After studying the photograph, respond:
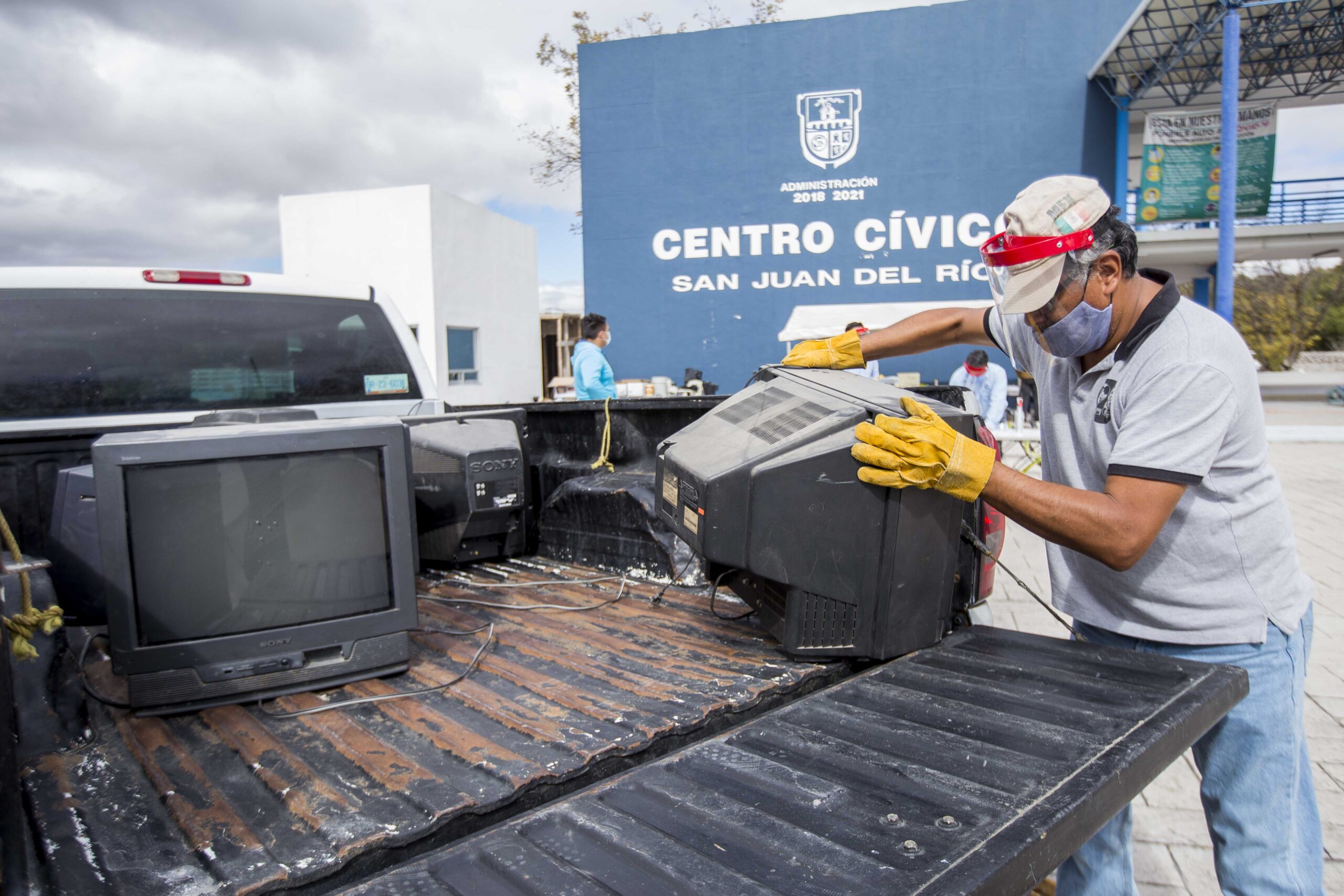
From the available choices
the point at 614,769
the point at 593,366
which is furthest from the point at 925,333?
the point at 593,366

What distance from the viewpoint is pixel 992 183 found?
52.0ft

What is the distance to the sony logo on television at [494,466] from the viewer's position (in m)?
3.28

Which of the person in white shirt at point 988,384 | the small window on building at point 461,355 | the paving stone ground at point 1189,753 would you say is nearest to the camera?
the paving stone ground at point 1189,753

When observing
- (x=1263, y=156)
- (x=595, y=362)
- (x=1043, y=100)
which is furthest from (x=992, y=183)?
(x=595, y=362)

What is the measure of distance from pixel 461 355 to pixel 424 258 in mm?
2540

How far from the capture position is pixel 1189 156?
16.6 m

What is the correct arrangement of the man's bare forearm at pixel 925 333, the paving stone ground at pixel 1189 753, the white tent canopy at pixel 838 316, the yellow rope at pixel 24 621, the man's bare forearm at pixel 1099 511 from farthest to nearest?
the white tent canopy at pixel 838 316, the paving stone ground at pixel 1189 753, the man's bare forearm at pixel 925 333, the man's bare forearm at pixel 1099 511, the yellow rope at pixel 24 621

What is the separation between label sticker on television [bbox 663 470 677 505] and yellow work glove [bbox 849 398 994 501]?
52cm

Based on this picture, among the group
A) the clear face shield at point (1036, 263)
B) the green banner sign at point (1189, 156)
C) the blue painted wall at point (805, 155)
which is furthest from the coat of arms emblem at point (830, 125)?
the clear face shield at point (1036, 263)

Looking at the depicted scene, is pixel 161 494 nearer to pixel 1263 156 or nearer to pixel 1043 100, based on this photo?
pixel 1043 100

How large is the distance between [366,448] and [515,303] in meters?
19.5

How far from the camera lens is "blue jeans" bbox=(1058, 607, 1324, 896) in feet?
6.34

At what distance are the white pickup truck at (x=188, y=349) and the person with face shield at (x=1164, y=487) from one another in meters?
2.52

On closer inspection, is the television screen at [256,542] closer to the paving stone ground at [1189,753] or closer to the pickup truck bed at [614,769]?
the pickup truck bed at [614,769]
